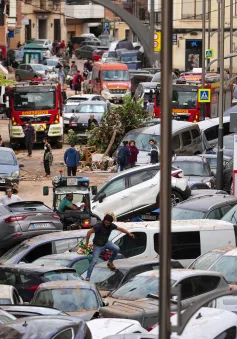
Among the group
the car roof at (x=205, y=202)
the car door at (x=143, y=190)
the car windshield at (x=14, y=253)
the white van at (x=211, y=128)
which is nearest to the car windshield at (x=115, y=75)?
the white van at (x=211, y=128)

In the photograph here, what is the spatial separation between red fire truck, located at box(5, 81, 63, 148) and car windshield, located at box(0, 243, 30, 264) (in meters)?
20.9

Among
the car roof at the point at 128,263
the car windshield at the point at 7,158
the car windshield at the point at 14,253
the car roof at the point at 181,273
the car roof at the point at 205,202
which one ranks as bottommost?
the car windshield at the point at 7,158

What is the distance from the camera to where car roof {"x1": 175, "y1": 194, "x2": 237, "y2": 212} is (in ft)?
81.4

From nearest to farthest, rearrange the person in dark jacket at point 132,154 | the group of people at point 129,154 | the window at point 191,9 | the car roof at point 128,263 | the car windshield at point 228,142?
the car roof at point 128,263 → the group of people at point 129,154 → the person in dark jacket at point 132,154 → the car windshield at point 228,142 → the window at point 191,9

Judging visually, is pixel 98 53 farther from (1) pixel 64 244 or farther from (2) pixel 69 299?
(2) pixel 69 299

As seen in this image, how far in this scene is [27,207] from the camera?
26422 millimetres

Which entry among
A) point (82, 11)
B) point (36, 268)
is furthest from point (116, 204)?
point (82, 11)

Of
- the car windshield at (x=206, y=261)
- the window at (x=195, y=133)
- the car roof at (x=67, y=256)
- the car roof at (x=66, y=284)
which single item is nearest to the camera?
the car roof at (x=66, y=284)

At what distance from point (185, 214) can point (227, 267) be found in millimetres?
5603

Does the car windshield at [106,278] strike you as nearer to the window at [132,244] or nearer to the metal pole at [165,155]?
the window at [132,244]

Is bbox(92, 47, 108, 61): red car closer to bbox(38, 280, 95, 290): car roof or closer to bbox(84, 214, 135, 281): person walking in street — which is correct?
bbox(84, 214, 135, 281): person walking in street

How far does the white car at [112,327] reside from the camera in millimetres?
14297

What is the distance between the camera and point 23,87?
45.1 m

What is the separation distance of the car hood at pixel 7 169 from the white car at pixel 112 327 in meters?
19.9
